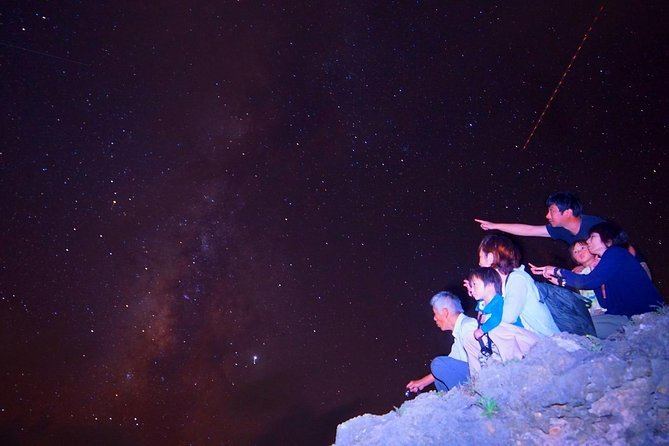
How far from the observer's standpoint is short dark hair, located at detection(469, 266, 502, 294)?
3.25 m

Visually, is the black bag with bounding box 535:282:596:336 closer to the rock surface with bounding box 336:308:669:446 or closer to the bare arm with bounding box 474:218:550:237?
the rock surface with bounding box 336:308:669:446

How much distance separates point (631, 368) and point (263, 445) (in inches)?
857

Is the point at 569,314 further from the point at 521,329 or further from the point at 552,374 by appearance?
the point at 552,374

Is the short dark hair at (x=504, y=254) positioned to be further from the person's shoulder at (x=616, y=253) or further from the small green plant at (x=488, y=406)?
the small green plant at (x=488, y=406)

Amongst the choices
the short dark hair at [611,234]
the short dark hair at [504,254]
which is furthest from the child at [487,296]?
the short dark hair at [611,234]

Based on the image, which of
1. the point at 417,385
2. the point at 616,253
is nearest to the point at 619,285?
the point at 616,253

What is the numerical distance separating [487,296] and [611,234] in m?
1.70

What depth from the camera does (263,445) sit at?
66.6ft

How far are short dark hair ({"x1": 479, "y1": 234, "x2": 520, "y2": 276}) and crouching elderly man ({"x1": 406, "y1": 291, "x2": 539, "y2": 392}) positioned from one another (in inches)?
22.6

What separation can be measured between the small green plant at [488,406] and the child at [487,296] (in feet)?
2.64

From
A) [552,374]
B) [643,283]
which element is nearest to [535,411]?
[552,374]

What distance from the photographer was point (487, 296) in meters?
3.25

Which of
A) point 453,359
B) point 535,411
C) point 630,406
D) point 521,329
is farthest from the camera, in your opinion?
point 453,359

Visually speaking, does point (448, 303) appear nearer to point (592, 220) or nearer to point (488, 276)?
point (488, 276)
